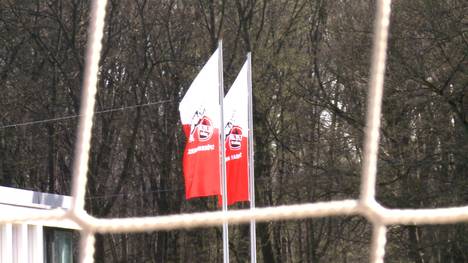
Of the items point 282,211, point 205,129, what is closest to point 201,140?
point 205,129

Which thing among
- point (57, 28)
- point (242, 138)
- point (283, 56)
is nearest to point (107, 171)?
point (57, 28)

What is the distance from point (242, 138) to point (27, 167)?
7.39 metres

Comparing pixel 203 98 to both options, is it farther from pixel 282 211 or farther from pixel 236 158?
pixel 282 211

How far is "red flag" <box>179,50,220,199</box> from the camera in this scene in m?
8.04

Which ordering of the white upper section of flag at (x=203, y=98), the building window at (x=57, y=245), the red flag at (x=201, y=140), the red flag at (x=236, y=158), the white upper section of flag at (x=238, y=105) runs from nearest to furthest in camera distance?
the building window at (x=57, y=245) < the red flag at (x=201, y=140) < the white upper section of flag at (x=203, y=98) < the red flag at (x=236, y=158) < the white upper section of flag at (x=238, y=105)

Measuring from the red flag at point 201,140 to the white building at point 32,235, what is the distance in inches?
43.3

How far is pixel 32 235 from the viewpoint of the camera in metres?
6.36

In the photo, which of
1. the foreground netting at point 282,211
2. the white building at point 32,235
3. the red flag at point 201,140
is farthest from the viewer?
the red flag at point 201,140

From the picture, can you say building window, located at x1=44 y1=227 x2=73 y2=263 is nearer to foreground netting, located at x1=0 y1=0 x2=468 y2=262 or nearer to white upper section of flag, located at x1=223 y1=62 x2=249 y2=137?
white upper section of flag, located at x1=223 y1=62 x2=249 y2=137

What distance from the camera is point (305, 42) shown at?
15.0 metres

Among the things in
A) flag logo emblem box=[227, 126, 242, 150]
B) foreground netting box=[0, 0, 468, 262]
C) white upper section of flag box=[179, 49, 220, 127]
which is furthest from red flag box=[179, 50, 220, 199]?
foreground netting box=[0, 0, 468, 262]

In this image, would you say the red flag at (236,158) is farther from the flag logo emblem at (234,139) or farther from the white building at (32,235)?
the white building at (32,235)

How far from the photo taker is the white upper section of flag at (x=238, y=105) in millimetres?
8906

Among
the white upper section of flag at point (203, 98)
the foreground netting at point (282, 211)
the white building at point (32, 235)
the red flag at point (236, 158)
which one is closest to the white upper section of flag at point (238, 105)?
the red flag at point (236, 158)
